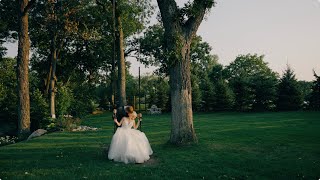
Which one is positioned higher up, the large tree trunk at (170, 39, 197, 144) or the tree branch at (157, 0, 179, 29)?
the tree branch at (157, 0, 179, 29)

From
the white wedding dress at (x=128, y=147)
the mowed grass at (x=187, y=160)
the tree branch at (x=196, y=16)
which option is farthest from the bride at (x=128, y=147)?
the tree branch at (x=196, y=16)

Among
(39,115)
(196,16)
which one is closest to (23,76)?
(39,115)

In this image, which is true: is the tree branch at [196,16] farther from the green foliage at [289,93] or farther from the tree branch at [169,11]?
the green foliage at [289,93]

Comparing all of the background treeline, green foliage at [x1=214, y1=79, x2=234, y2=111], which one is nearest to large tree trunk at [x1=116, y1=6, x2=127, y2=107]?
the background treeline

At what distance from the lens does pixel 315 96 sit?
33375mm

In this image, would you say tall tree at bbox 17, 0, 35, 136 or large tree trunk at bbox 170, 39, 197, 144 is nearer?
large tree trunk at bbox 170, 39, 197, 144

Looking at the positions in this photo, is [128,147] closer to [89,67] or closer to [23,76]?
[23,76]

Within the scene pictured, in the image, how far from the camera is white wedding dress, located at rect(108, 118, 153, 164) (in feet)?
34.1

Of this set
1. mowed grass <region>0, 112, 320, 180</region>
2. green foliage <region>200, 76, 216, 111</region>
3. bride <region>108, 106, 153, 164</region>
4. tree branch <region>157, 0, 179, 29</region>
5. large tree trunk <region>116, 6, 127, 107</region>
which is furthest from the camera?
green foliage <region>200, 76, 216, 111</region>

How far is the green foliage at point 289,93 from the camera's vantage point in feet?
115

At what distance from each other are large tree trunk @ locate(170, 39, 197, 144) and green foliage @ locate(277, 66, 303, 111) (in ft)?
83.7

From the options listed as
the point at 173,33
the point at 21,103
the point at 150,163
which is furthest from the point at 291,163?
the point at 21,103

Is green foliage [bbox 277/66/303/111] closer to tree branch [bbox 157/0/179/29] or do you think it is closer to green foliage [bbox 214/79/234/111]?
green foliage [bbox 214/79/234/111]

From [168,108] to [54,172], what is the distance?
130ft
